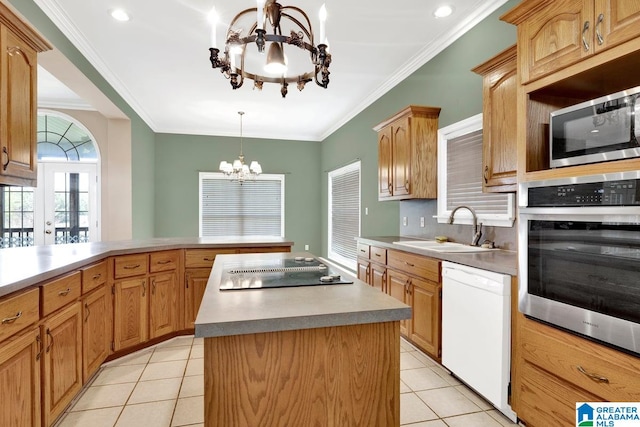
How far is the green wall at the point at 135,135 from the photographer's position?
2791 mm

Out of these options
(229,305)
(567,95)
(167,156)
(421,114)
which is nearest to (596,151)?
(567,95)

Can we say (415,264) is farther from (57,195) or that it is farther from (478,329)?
(57,195)

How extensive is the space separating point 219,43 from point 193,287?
252 cm

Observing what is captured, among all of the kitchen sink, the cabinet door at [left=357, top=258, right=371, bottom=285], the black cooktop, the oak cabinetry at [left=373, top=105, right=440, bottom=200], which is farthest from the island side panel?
the cabinet door at [left=357, top=258, right=371, bottom=285]

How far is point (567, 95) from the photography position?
189cm

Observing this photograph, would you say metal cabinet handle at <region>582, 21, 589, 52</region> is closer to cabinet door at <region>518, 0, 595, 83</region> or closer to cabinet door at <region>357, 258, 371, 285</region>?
cabinet door at <region>518, 0, 595, 83</region>

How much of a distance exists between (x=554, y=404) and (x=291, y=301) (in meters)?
1.43

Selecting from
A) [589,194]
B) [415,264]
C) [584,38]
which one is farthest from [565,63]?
[415,264]

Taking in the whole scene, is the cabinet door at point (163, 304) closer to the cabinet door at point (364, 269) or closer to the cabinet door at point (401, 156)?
the cabinet door at point (364, 269)

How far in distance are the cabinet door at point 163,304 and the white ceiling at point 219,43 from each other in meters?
2.33

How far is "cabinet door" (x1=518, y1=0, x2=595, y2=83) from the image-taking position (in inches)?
60.6

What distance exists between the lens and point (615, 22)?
1.40m

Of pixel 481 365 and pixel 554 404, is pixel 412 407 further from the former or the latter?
pixel 554 404

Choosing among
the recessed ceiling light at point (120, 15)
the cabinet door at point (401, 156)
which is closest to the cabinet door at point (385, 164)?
the cabinet door at point (401, 156)
